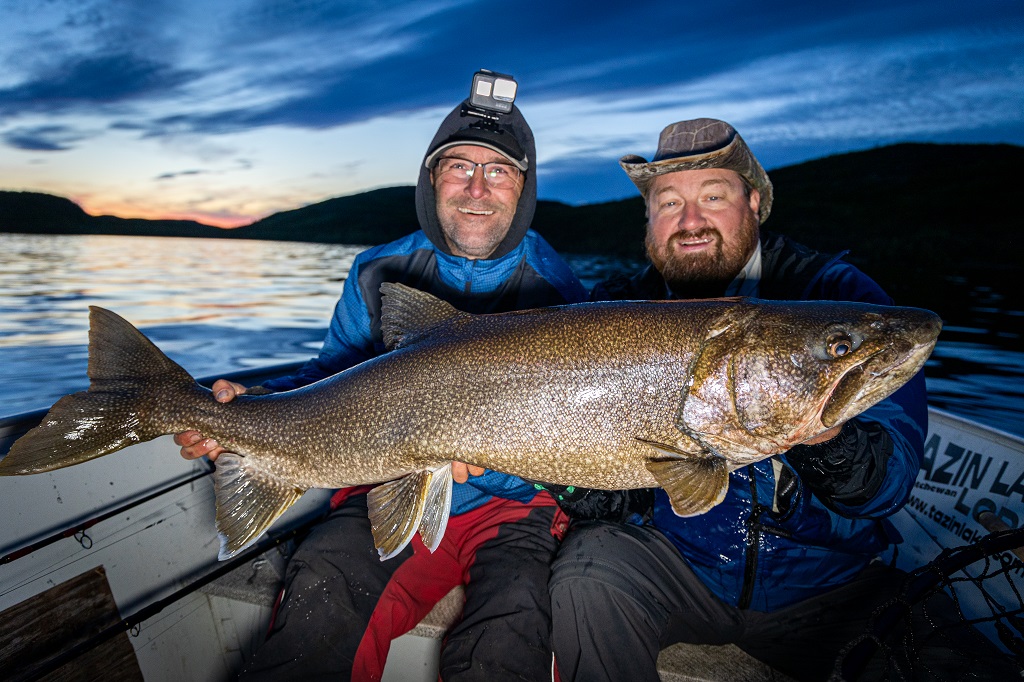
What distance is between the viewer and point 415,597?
10.7ft

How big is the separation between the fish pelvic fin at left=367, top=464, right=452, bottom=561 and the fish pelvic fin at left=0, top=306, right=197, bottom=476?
1.20 meters

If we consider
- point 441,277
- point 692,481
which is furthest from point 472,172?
point 692,481

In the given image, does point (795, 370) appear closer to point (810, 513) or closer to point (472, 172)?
point (810, 513)

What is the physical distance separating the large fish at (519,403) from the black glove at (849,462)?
0.20 metres

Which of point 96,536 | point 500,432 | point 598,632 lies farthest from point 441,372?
point 96,536

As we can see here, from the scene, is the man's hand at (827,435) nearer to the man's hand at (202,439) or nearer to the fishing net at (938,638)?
the fishing net at (938,638)

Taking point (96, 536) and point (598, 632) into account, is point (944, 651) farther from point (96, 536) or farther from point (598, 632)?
point (96, 536)

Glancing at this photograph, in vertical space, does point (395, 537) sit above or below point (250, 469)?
below

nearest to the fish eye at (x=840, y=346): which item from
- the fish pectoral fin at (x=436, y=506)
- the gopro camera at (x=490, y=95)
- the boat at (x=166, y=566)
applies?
the boat at (x=166, y=566)

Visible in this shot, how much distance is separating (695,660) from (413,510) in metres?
1.75

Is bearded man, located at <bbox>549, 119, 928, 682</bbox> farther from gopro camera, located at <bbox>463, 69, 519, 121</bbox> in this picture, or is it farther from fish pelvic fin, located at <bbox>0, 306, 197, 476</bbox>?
fish pelvic fin, located at <bbox>0, 306, 197, 476</bbox>

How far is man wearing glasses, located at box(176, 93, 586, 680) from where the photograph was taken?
9.48 ft

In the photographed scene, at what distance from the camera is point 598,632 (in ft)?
9.05

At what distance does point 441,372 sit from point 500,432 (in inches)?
14.9
